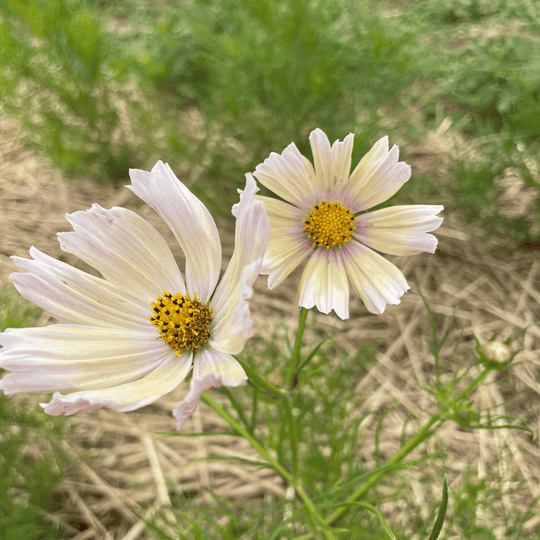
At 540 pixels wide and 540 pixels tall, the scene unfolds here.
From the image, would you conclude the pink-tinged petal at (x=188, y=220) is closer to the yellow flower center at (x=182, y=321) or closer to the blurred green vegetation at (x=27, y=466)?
the yellow flower center at (x=182, y=321)

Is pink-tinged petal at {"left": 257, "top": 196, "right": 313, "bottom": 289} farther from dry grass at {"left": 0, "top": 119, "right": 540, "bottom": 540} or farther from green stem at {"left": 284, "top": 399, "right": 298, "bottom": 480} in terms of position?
dry grass at {"left": 0, "top": 119, "right": 540, "bottom": 540}

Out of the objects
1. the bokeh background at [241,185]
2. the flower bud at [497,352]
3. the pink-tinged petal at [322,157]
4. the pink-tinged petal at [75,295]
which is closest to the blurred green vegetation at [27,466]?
the bokeh background at [241,185]

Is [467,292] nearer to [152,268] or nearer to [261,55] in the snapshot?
[261,55]

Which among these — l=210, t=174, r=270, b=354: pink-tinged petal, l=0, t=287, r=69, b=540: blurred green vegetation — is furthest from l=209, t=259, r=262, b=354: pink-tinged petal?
l=0, t=287, r=69, b=540: blurred green vegetation

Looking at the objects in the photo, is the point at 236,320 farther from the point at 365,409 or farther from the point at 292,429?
the point at 365,409

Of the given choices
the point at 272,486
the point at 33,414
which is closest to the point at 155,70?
the point at 33,414

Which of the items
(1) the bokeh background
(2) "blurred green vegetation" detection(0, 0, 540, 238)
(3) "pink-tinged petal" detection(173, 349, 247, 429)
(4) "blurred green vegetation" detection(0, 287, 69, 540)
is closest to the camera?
(3) "pink-tinged petal" detection(173, 349, 247, 429)
